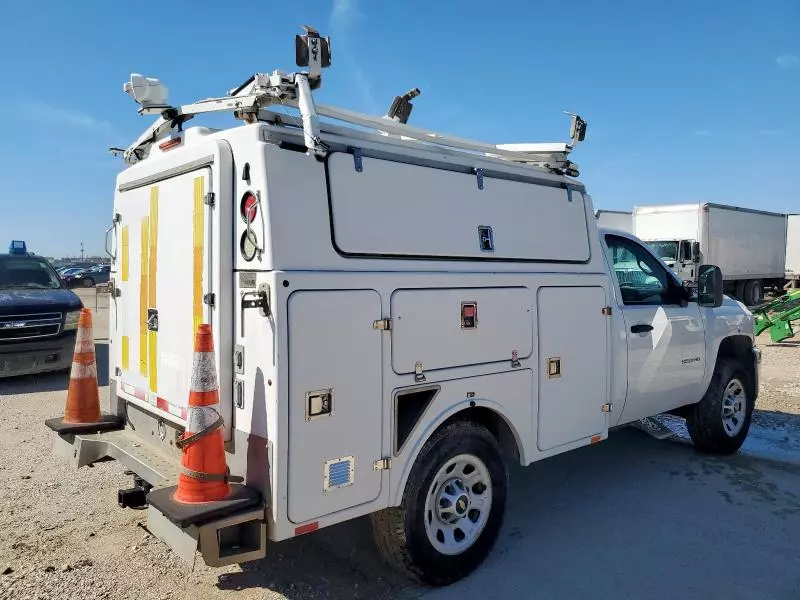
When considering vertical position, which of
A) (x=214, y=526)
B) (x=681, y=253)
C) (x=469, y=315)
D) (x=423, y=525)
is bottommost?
(x=423, y=525)

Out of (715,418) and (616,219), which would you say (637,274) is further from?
(616,219)

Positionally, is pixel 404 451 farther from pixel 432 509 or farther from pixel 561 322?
pixel 561 322

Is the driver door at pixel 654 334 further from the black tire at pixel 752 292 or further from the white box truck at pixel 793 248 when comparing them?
the white box truck at pixel 793 248

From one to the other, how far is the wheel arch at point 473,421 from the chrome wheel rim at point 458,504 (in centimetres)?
22

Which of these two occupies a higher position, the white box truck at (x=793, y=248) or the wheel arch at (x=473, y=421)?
the white box truck at (x=793, y=248)

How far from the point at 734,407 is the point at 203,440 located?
5169mm

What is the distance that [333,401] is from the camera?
9.89ft

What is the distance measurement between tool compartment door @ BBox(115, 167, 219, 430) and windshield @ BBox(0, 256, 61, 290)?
6.91m

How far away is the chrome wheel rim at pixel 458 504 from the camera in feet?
11.6

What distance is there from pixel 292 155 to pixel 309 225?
0.35 meters

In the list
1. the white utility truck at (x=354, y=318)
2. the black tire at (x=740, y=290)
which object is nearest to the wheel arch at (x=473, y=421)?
the white utility truck at (x=354, y=318)

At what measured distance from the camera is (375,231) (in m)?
3.31

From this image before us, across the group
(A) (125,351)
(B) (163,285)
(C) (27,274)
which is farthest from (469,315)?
(C) (27,274)

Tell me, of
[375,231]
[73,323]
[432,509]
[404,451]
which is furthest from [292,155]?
[73,323]
